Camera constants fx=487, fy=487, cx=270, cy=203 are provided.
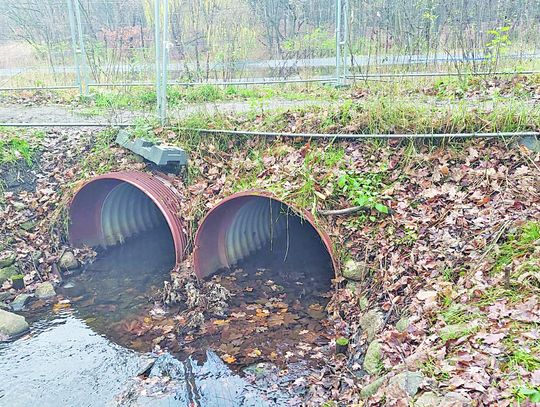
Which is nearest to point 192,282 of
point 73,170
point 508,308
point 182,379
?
point 182,379

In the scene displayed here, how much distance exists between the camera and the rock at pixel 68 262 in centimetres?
688

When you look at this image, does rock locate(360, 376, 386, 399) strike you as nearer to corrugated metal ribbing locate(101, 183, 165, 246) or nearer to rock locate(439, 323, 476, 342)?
rock locate(439, 323, 476, 342)

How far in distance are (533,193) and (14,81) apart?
11723 mm

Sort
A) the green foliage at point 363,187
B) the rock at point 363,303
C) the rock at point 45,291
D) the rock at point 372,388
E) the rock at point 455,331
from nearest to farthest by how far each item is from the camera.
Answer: the rock at point 455,331 < the rock at point 372,388 < the rock at point 363,303 < the green foliage at point 363,187 < the rock at point 45,291

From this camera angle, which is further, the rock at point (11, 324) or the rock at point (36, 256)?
the rock at point (36, 256)

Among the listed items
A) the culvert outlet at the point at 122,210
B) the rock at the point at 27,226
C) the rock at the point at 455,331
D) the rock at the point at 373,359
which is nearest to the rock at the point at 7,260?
the rock at the point at 27,226

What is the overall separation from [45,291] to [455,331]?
507 centimetres

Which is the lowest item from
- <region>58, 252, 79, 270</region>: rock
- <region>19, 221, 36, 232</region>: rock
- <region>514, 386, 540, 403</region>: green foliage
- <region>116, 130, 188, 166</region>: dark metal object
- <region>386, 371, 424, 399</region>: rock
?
<region>58, 252, 79, 270</region>: rock

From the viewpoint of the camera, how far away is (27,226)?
6969 mm

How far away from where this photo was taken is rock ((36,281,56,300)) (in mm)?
6297

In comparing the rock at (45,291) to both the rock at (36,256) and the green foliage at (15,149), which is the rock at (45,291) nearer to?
the rock at (36,256)

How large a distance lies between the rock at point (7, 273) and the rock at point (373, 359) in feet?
15.6

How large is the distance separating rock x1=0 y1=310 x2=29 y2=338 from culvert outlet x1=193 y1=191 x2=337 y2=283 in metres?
2.08

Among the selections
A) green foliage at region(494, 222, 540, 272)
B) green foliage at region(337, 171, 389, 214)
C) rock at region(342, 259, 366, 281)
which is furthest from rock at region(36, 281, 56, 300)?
green foliage at region(494, 222, 540, 272)
